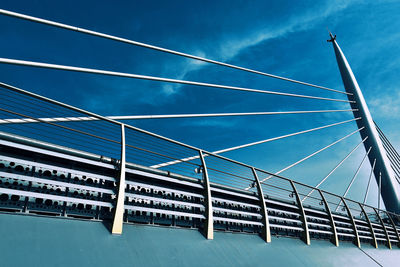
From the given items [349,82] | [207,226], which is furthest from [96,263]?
[349,82]

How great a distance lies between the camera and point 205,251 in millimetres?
5328

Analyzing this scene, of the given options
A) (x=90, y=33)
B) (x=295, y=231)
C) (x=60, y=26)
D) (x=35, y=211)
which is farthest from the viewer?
(x=295, y=231)

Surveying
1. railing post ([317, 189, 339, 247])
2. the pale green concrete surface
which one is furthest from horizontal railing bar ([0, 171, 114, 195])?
railing post ([317, 189, 339, 247])

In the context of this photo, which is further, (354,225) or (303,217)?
(354,225)

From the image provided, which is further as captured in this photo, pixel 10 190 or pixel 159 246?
pixel 159 246

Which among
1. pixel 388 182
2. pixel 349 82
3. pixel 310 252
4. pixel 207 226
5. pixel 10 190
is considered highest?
pixel 349 82

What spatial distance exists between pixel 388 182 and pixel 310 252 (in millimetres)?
19627

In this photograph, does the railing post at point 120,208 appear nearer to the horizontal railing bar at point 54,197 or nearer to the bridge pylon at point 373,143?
the horizontal railing bar at point 54,197

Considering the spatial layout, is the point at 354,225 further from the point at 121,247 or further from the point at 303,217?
the point at 121,247

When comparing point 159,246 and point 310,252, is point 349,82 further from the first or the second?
point 159,246

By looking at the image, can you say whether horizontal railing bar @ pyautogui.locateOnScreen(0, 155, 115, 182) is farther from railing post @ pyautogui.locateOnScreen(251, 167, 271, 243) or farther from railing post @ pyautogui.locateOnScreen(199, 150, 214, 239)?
railing post @ pyautogui.locateOnScreen(251, 167, 271, 243)

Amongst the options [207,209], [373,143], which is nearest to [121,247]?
[207,209]

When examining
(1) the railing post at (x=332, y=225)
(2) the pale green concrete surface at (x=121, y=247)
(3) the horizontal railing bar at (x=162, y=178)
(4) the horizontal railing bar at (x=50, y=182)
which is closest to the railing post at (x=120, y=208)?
(2) the pale green concrete surface at (x=121, y=247)

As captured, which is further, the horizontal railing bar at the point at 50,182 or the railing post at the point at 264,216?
the railing post at the point at 264,216
